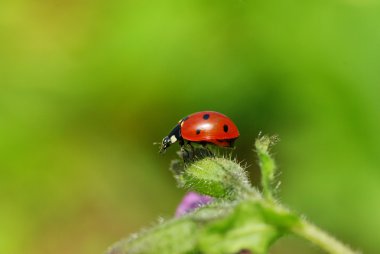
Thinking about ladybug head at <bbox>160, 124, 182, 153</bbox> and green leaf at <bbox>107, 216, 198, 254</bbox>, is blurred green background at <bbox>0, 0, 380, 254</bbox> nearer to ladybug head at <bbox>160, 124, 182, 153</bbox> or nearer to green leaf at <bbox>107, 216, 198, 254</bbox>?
ladybug head at <bbox>160, 124, 182, 153</bbox>

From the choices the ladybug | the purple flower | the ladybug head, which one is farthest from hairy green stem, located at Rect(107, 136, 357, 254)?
the ladybug head

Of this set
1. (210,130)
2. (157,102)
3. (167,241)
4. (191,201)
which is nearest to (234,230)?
(167,241)

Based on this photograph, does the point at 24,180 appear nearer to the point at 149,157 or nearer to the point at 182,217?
the point at 149,157

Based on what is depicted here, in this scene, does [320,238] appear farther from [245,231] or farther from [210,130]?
[210,130]

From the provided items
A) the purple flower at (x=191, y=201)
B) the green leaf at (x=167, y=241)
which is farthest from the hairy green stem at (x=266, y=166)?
the purple flower at (x=191, y=201)

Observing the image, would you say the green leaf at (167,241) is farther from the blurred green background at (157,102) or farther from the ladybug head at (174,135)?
the blurred green background at (157,102)

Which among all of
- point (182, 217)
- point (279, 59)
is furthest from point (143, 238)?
point (279, 59)
